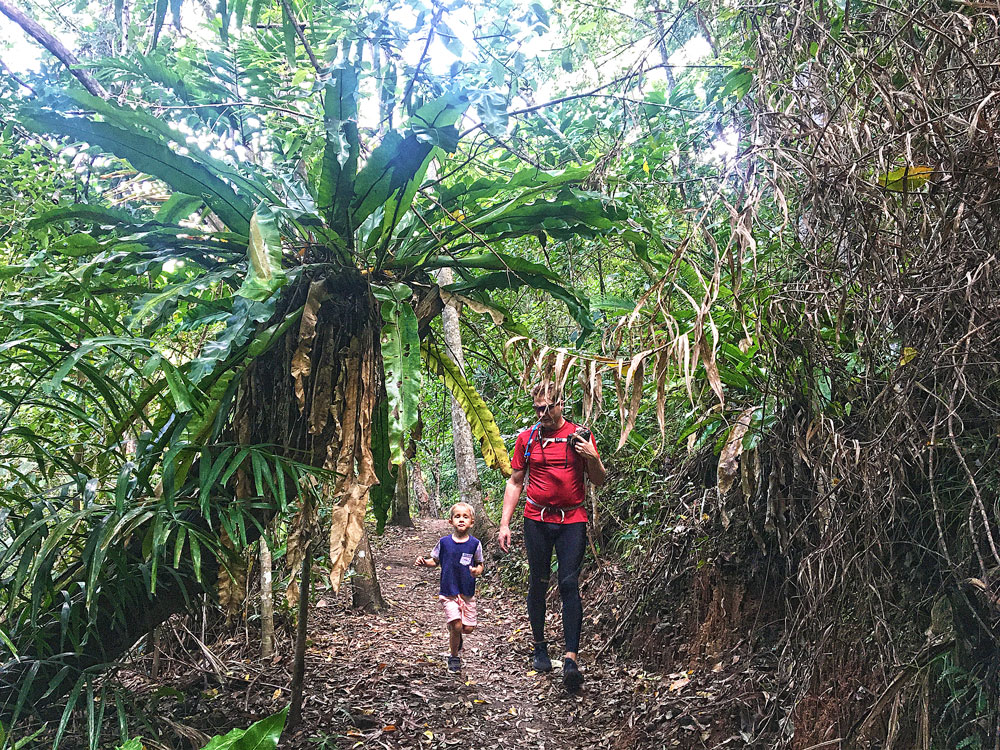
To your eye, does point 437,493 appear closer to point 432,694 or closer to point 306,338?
point 432,694

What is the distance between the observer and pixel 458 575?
4285mm

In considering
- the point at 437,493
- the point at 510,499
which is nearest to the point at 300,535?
the point at 510,499

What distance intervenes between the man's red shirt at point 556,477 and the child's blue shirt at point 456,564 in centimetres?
67

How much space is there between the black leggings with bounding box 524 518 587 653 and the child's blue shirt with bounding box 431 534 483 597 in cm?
51

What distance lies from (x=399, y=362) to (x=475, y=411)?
28.0 inches

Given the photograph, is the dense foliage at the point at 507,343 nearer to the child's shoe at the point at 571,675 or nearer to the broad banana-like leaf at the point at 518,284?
the broad banana-like leaf at the point at 518,284

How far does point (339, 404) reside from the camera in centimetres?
263

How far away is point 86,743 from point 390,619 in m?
3.43

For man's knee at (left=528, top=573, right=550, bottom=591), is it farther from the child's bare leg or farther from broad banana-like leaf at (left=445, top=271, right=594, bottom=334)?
broad banana-like leaf at (left=445, top=271, right=594, bottom=334)

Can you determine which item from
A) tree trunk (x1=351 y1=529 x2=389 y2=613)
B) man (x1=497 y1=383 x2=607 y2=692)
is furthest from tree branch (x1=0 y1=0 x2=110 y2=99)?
tree trunk (x1=351 y1=529 x2=389 y2=613)

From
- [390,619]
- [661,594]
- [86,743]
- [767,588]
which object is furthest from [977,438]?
[390,619]

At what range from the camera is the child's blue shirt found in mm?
4250


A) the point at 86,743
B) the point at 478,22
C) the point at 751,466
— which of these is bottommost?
the point at 86,743

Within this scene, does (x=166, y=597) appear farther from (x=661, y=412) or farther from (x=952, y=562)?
(x=952, y=562)
